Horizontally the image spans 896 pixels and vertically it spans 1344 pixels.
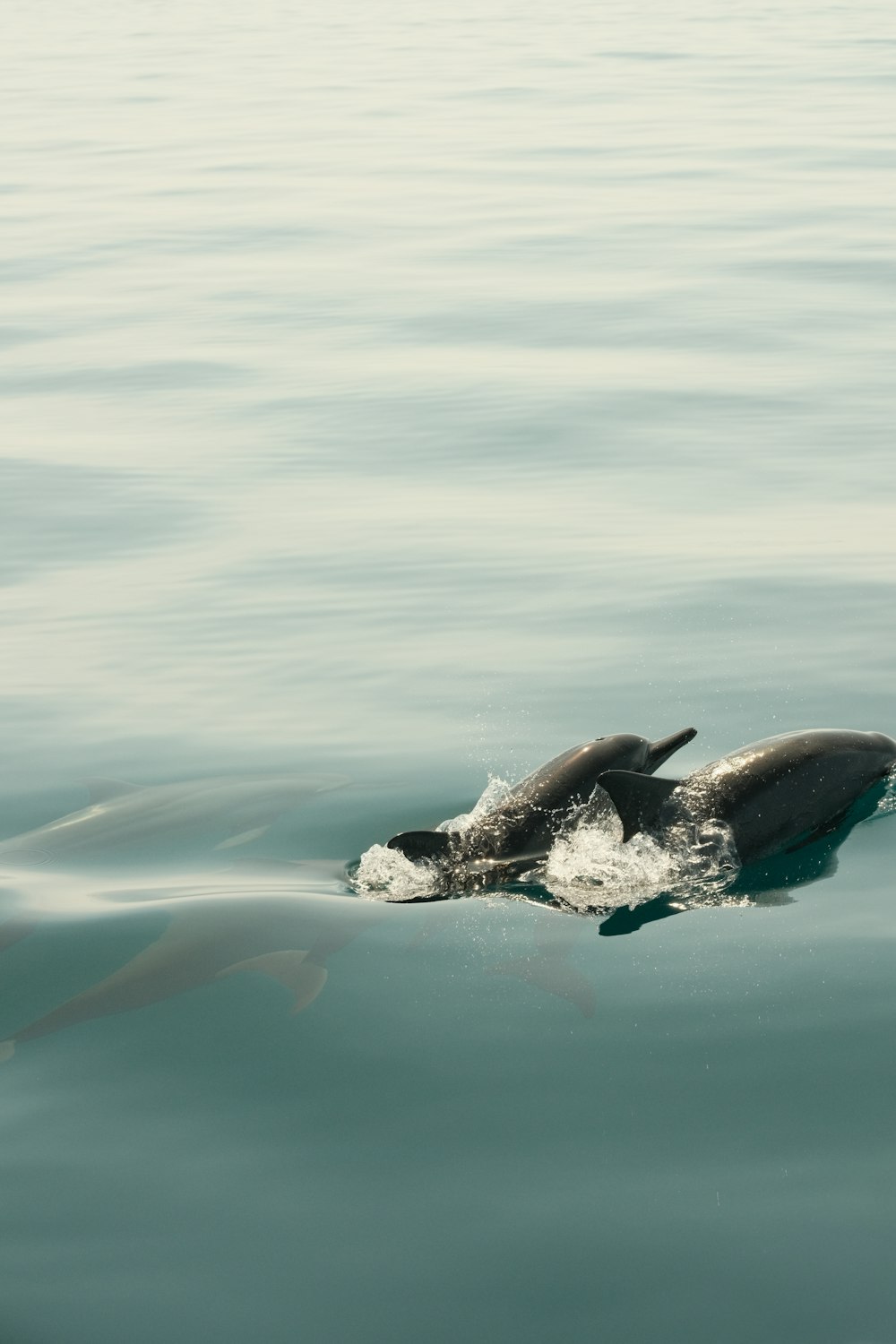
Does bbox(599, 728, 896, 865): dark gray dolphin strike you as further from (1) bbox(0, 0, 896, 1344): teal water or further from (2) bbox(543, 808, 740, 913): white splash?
(1) bbox(0, 0, 896, 1344): teal water

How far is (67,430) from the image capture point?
73.0 ft

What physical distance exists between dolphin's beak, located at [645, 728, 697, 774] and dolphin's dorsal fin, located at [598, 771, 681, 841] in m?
0.59

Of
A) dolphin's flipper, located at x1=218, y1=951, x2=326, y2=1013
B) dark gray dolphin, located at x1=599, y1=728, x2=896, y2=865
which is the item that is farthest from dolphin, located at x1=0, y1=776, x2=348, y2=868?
dark gray dolphin, located at x1=599, y1=728, x2=896, y2=865

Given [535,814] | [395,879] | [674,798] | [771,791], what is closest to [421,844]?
[395,879]

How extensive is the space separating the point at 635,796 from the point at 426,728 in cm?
307

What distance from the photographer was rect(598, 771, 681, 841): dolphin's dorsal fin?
33.3 feet

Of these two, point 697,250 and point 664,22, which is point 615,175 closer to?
point 697,250

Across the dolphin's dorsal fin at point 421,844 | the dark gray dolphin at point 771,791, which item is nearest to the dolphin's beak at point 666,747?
the dark gray dolphin at point 771,791

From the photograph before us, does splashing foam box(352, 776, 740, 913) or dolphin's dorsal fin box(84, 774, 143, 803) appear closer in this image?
splashing foam box(352, 776, 740, 913)

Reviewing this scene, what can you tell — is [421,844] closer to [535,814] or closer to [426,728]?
[535,814]

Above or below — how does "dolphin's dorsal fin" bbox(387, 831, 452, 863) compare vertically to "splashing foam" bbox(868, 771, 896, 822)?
above

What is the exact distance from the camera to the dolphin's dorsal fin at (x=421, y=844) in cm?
1019

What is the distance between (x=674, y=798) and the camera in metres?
10.7

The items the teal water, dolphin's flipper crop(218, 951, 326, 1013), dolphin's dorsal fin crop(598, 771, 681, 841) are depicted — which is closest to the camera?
the teal water
